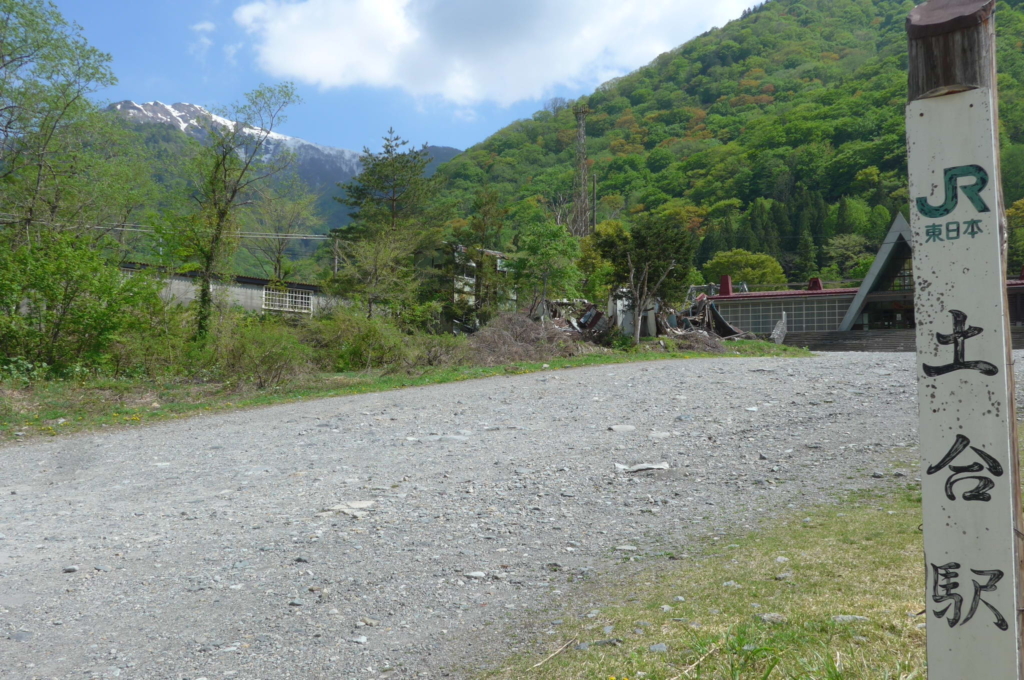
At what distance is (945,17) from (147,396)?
13402 millimetres

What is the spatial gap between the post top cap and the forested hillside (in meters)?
41.8

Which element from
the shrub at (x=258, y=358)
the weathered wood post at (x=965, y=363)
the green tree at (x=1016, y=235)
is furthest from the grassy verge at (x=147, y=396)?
the green tree at (x=1016, y=235)

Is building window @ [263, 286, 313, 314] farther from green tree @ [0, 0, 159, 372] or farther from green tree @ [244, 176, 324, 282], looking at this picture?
green tree @ [0, 0, 159, 372]

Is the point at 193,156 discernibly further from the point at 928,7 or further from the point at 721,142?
the point at 721,142

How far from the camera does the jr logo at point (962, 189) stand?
201 cm

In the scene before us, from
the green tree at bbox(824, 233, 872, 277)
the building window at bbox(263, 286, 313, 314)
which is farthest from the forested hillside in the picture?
the building window at bbox(263, 286, 313, 314)

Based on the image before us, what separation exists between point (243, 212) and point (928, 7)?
79.8ft

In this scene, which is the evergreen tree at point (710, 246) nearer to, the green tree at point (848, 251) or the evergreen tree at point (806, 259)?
the evergreen tree at point (806, 259)

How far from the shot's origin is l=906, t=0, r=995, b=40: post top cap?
6.79ft

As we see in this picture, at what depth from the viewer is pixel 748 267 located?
52.6 m

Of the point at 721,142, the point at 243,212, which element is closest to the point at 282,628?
the point at 243,212

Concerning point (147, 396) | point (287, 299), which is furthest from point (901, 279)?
point (147, 396)

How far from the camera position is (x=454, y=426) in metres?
9.62

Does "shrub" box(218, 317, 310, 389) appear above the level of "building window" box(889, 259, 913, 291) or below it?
below
